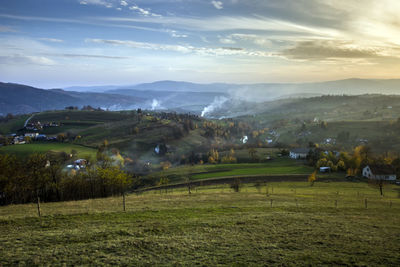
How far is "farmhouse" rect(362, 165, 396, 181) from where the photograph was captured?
80750 millimetres

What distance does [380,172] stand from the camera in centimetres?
8150

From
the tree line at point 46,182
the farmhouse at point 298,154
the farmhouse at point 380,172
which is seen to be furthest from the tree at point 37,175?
the farmhouse at point 298,154

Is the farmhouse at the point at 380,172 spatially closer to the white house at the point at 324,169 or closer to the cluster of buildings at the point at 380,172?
the cluster of buildings at the point at 380,172

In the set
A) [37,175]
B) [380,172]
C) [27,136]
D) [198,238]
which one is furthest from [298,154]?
[27,136]

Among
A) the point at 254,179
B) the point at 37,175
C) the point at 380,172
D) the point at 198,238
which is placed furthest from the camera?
the point at 380,172

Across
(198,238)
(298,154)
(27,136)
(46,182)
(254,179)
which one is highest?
(27,136)

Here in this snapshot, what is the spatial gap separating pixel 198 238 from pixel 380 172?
8708cm

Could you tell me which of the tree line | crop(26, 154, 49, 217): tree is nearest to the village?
crop(26, 154, 49, 217): tree

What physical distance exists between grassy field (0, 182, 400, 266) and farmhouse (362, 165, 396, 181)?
64.7 m

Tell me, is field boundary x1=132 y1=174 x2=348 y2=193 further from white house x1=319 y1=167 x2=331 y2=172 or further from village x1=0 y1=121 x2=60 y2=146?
village x1=0 y1=121 x2=60 y2=146

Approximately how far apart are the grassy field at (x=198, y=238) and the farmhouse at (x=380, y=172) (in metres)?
64.7

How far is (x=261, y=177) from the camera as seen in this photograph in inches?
3152

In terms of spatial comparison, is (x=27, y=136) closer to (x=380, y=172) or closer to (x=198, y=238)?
(x=198, y=238)

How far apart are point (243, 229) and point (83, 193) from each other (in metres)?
36.7
